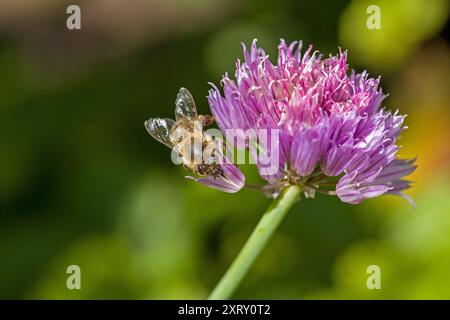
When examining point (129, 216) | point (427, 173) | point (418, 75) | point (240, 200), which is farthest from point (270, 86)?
point (418, 75)

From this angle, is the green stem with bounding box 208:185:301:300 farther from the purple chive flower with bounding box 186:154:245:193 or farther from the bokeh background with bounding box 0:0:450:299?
the bokeh background with bounding box 0:0:450:299

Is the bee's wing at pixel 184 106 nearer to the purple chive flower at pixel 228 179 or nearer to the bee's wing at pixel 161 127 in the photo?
the bee's wing at pixel 161 127

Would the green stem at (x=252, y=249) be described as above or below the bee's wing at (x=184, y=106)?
below

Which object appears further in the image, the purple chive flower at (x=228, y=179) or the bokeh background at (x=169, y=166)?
the bokeh background at (x=169, y=166)

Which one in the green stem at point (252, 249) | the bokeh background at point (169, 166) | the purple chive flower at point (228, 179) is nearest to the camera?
the green stem at point (252, 249)

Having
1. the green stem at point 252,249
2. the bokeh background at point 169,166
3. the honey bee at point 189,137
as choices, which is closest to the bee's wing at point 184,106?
the honey bee at point 189,137

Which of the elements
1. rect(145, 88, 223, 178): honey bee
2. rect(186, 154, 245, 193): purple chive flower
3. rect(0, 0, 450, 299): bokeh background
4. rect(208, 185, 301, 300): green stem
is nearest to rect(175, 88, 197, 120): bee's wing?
rect(145, 88, 223, 178): honey bee
